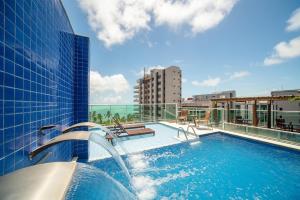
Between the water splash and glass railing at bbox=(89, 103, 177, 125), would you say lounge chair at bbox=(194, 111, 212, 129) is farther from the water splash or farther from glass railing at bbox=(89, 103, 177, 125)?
the water splash

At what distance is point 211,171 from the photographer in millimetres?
3982

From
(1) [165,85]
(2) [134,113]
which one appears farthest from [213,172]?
(1) [165,85]

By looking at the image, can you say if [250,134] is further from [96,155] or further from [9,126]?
[9,126]

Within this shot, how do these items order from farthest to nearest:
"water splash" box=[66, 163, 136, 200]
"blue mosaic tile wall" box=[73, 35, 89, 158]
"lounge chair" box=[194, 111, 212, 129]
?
"lounge chair" box=[194, 111, 212, 129] → "blue mosaic tile wall" box=[73, 35, 89, 158] → "water splash" box=[66, 163, 136, 200]

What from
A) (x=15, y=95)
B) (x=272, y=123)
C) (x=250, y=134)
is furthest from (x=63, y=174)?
(x=272, y=123)

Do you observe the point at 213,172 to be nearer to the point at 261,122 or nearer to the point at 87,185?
the point at 87,185

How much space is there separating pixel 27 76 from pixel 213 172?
4421 millimetres

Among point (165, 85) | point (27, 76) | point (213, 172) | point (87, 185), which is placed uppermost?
point (165, 85)

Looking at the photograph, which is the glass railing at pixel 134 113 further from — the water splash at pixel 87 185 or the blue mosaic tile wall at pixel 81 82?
the water splash at pixel 87 185

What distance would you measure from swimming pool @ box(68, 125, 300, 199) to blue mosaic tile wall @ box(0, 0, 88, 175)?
204cm

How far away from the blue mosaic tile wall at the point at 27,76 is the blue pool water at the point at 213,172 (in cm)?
212

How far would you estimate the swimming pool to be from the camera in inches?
123

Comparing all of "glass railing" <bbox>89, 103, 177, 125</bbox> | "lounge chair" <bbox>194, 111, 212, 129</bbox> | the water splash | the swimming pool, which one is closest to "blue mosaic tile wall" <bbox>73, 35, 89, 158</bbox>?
the swimming pool

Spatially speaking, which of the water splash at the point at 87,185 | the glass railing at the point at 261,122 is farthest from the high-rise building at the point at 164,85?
the water splash at the point at 87,185
